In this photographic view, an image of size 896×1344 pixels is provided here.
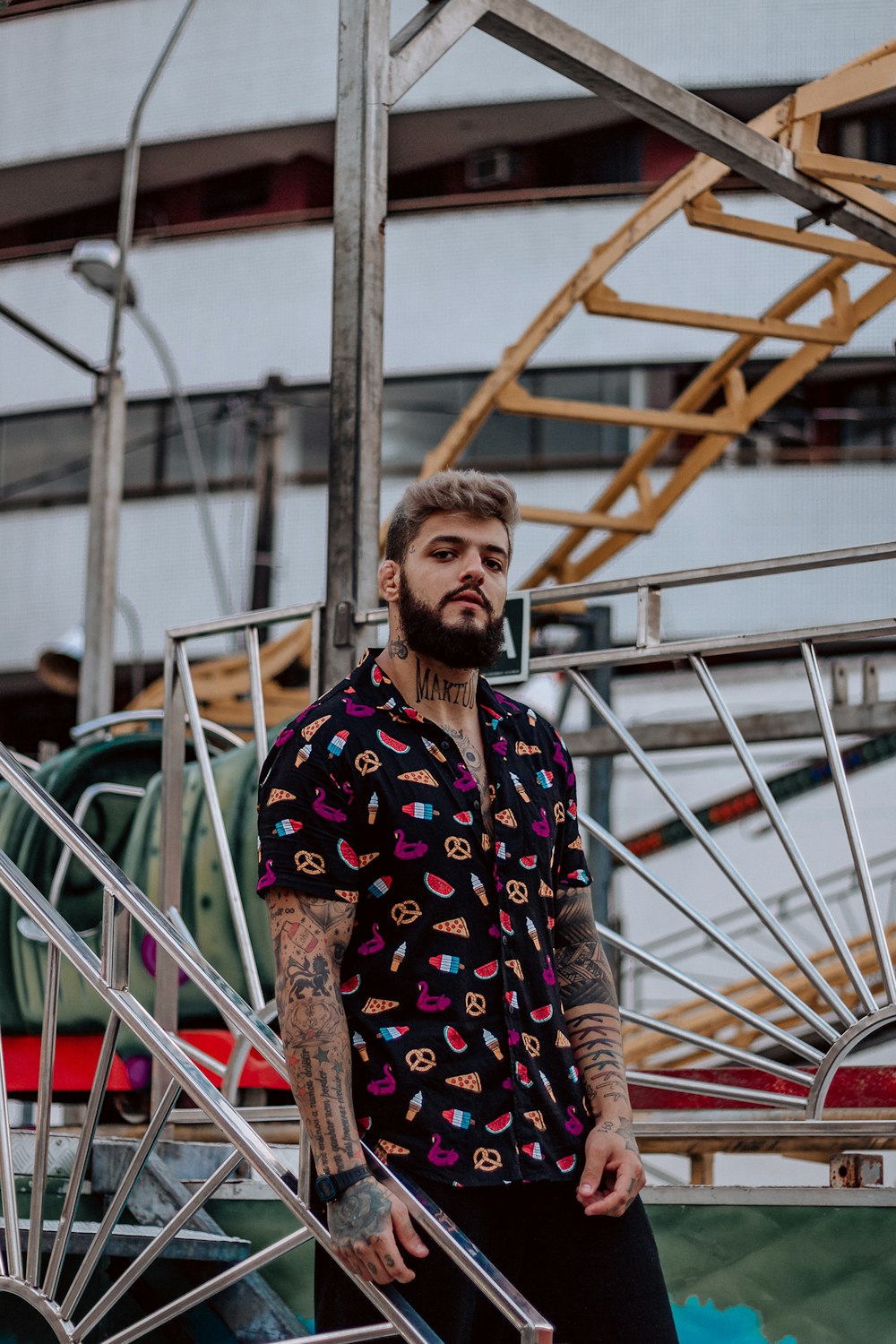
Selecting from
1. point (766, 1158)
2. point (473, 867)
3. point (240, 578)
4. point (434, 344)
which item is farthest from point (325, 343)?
point (473, 867)

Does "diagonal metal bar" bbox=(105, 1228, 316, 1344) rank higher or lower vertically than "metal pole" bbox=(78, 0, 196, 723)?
lower

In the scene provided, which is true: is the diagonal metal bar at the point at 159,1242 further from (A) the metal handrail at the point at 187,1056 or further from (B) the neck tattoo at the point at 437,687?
(B) the neck tattoo at the point at 437,687

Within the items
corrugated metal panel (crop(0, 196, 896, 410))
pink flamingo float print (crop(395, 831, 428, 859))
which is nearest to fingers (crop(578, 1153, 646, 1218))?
pink flamingo float print (crop(395, 831, 428, 859))

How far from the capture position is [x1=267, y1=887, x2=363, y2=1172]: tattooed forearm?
267 cm

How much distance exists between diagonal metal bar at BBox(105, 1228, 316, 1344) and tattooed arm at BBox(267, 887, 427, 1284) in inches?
25.1

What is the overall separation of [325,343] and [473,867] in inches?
643

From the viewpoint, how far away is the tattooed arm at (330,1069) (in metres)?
2.60

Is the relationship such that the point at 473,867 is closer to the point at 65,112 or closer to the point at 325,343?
the point at 325,343

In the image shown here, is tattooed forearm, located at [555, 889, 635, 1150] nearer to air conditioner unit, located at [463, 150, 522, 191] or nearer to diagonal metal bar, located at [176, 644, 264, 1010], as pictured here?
diagonal metal bar, located at [176, 644, 264, 1010]

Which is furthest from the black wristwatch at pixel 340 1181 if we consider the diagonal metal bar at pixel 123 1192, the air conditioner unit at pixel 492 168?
the air conditioner unit at pixel 492 168

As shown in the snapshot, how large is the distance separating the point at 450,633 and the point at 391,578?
19 centimetres

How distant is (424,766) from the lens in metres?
2.92

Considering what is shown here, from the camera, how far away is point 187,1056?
358 centimetres

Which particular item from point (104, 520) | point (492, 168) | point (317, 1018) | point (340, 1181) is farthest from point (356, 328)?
point (492, 168)
